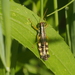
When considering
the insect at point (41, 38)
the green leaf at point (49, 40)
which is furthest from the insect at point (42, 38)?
the green leaf at point (49, 40)

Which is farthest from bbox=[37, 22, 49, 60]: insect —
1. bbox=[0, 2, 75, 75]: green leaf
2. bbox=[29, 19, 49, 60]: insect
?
bbox=[0, 2, 75, 75]: green leaf

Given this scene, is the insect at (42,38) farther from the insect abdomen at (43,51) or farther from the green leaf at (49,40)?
the green leaf at (49,40)

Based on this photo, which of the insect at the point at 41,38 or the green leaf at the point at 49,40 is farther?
the insect at the point at 41,38

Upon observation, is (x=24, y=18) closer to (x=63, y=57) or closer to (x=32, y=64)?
(x=63, y=57)

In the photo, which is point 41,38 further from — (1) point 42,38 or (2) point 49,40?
(2) point 49,40

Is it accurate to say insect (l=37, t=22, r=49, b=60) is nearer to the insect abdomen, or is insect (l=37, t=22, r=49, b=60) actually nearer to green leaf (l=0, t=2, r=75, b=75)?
the insect abdomen

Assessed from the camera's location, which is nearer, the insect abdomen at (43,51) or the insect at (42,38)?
the insect abdomen at (43,51)

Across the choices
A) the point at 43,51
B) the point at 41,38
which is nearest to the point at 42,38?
the point at 41,38

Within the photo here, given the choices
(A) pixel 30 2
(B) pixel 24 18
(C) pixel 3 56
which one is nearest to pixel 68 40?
(B) pixel 24 18

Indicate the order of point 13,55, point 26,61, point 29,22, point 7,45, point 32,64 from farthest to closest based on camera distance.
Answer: point 32,64 < point 26,61 < point 13,55 < point 29,22 < point 7,45
